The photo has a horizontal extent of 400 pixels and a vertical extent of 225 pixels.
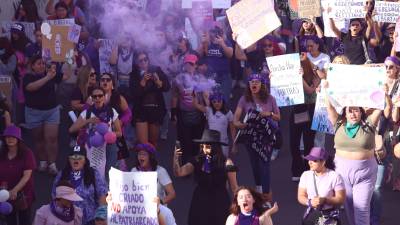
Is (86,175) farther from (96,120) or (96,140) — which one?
(96,120)

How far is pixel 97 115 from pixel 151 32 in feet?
10.2

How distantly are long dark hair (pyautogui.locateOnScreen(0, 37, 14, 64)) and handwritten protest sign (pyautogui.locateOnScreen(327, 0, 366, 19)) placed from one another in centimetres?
457

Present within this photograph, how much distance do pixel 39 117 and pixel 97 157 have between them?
5.97 ft

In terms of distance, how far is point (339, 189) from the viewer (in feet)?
28.3

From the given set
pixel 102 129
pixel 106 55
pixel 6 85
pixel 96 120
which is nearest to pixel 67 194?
pixel 102 129

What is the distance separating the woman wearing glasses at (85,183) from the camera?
8.87 m

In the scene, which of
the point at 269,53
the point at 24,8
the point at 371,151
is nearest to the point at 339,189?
the point at 371,151

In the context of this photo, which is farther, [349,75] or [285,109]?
[285,109]

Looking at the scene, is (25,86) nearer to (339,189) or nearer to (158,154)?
(158,154)

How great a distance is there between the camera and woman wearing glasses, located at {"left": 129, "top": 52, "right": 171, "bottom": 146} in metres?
11.8

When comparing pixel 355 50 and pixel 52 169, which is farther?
pixel 355 50

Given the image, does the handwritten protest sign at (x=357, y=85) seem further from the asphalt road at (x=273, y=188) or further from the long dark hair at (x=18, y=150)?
the long dark hair at (x=18, y=150)

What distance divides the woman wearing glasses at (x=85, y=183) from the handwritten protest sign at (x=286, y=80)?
298 cm

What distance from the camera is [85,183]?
895cm
